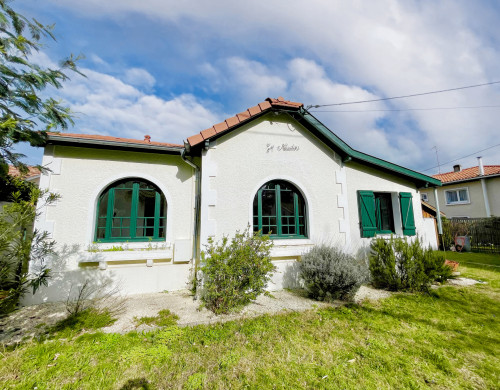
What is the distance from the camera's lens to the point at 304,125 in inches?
267

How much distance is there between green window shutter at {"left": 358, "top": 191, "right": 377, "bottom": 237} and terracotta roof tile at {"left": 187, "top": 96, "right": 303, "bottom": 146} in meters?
3.72

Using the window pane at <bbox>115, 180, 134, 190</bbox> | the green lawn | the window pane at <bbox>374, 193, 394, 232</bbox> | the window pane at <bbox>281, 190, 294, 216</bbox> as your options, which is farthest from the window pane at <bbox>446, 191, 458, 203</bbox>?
the window pane at <bbox>115, 180, 134, 190</bbox>

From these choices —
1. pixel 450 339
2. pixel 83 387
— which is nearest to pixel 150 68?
pixel 83 387

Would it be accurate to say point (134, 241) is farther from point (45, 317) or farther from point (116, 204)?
point (45, 317)

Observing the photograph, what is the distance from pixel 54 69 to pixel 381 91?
11193mm

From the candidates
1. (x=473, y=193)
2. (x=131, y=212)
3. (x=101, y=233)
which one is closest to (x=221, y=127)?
(x=131, y=212)

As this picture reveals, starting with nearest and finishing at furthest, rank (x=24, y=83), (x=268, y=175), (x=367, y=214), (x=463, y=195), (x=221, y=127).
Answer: (x=24, y=83) → (x=221, y=127) → (x=268, y=175) → (x=367, y=214) → (x=463, y=195)

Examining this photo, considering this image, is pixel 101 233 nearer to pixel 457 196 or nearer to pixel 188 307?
pixel 188 307

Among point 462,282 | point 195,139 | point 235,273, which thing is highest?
point 195,139

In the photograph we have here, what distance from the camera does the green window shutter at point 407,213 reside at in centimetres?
741

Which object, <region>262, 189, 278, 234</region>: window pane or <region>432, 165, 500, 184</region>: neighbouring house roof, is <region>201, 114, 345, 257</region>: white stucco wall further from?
<region>432, 165, 500, 184</region>: neighbouring house roof

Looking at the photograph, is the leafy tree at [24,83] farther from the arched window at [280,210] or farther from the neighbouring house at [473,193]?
the neighbouring house at [473,193]

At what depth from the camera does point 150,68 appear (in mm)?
7941

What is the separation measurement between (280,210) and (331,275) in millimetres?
2197
